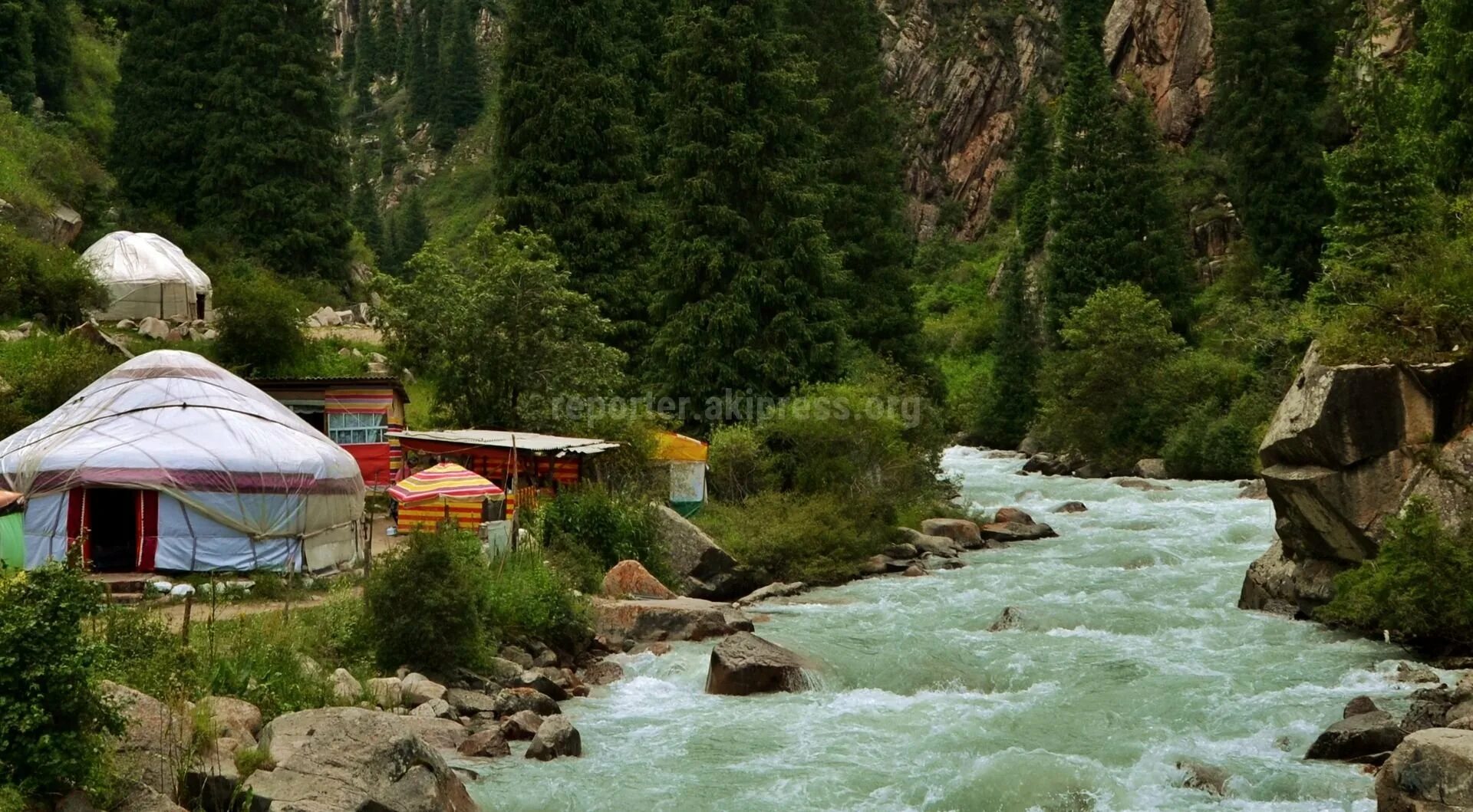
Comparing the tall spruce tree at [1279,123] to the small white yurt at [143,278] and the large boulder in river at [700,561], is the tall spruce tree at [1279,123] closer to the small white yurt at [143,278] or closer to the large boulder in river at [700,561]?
the large boulder in river at [700,561]

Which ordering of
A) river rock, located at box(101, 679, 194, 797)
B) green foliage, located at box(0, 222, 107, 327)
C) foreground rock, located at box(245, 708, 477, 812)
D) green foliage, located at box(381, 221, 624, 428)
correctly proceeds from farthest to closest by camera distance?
green foliage, located at box(0, 222, 107, 327) < green foliage, located at box(381, 221, 624, 428) < foreground rock, located at box(245, 708, 477, 812) < river rock, located at box(101, 679, 194, 797)

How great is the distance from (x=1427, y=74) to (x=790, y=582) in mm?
16625

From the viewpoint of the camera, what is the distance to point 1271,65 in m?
53.6

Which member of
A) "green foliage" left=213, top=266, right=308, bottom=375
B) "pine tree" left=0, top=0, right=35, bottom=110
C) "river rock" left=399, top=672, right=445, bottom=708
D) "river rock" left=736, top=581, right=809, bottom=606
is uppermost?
"pine tree" left=0, top=0, right=35, bottom=110

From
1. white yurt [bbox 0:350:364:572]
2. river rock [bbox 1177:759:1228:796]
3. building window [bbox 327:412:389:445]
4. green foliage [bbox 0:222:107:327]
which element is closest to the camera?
river rock [bbox 1177:759:1228:796]

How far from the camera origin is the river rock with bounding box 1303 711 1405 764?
14.2 m

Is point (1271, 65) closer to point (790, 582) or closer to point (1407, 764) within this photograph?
point (790, 582)

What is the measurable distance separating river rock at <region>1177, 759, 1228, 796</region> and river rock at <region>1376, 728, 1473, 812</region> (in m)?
1.46

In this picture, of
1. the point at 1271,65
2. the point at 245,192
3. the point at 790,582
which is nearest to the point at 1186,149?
the point at 1271,65

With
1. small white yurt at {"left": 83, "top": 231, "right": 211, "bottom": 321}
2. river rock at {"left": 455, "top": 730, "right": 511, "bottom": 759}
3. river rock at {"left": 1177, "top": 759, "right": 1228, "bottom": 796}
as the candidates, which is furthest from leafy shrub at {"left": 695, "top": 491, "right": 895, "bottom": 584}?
small white yurt at {"left": 83, "top": 231, "right": 211, "bottom": 321}

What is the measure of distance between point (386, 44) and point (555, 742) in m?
145

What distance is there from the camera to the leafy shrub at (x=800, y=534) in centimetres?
Answer: 2773

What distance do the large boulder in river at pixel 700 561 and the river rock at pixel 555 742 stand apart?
415 inches

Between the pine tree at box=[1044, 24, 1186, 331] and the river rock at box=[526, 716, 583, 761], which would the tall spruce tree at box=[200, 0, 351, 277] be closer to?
the pine tree at box=[1044, 24, 1186, 331]
